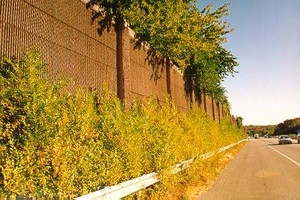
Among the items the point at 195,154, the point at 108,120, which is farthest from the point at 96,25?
the point at 195,154

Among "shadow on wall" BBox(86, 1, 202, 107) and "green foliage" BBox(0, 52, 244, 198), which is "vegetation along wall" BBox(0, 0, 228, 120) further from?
"green foliage" BBox(0, 52, 244, 198)

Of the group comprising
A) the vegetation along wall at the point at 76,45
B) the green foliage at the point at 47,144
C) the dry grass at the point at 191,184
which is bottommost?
the dry grass at the point at 191,184

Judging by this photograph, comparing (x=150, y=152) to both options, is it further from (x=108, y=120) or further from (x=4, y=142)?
(x=4, y=142)

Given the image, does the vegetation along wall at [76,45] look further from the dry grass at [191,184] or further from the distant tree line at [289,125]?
the distant tree line at [289,125]

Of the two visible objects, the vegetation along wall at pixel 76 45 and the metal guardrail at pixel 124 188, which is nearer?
the metal guardrail at pixel 124 188

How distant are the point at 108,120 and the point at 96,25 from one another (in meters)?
4.18

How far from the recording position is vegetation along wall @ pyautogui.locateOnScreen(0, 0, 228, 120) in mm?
6777

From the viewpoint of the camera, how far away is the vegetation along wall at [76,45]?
22.2ft

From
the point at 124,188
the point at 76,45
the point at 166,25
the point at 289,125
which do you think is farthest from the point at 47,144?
the point at 289,125

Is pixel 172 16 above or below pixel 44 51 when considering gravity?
above

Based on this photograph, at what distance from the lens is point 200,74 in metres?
26.6

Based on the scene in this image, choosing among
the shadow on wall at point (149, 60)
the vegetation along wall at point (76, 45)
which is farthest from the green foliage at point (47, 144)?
the shadow on wall at point (149, 60)

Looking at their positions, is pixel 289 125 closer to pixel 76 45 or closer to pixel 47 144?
pixel 76 45

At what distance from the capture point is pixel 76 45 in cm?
908
